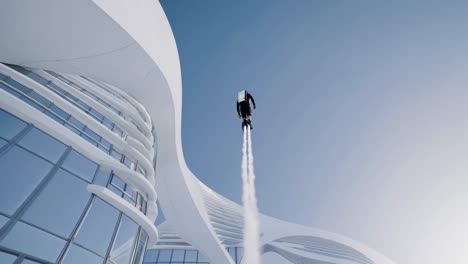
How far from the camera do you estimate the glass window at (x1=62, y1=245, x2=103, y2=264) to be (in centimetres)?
818

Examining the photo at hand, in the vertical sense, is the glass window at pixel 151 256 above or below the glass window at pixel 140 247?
above

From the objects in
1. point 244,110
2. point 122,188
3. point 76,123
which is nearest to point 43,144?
point 76,123

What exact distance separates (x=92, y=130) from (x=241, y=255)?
2817 centimetres

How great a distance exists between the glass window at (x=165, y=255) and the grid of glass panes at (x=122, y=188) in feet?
81.1

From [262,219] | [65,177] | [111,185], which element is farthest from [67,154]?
[262,219]

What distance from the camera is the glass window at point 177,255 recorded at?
1351 inches

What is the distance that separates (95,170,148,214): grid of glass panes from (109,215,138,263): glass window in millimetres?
894

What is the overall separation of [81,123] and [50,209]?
456 centimetres

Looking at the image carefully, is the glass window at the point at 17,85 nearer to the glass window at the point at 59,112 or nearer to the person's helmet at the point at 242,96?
the glass window at the point at 59,112

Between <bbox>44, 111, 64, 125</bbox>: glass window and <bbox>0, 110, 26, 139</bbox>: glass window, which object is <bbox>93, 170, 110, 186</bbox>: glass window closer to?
<bbox>44, 111, 64, 125</bbox>: glass window

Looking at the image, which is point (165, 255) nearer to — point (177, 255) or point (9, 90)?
point (177, 255)

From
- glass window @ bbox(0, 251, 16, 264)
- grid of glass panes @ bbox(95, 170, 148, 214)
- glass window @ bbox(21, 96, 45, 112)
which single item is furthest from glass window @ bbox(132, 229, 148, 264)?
glass window @ bbox(21, 96, 45, 112)

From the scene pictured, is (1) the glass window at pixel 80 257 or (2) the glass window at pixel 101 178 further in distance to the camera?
(2) the glass window at pixel 101 178

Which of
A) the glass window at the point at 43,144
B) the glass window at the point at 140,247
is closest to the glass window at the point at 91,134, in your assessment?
the glass window at the point at 43,144
